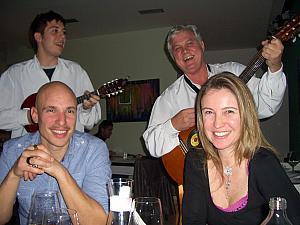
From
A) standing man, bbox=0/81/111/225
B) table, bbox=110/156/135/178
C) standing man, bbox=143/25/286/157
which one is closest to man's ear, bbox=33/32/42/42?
standing man, bbox=143/25/286/157

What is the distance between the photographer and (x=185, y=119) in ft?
8.11

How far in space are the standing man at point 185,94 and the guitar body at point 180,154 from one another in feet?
0.14

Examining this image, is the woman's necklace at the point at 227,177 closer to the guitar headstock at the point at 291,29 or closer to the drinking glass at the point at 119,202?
the drinking glass at the point at 119,202

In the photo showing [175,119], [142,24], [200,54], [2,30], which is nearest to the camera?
[175,119]

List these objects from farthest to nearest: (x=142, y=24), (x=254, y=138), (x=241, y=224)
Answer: (x=142, y=24) → (x=254, y=138) → (x=241, y=224)

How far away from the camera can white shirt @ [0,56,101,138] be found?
2.64m

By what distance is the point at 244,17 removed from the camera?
6.02m

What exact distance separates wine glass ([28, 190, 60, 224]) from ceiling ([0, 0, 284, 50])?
4587mm

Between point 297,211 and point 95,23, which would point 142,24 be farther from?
point 297,211

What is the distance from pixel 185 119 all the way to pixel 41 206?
159 centimetres

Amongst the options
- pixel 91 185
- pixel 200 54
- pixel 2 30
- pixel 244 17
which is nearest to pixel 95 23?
pixel 2 30

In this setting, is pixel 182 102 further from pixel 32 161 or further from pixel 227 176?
pixel 32 161

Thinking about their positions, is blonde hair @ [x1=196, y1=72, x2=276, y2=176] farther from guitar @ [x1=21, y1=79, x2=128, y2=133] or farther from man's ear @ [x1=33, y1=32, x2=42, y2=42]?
man's ear @ [x1=33, y1=32, x2=42, y2=42]

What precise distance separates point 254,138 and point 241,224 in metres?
0.40
